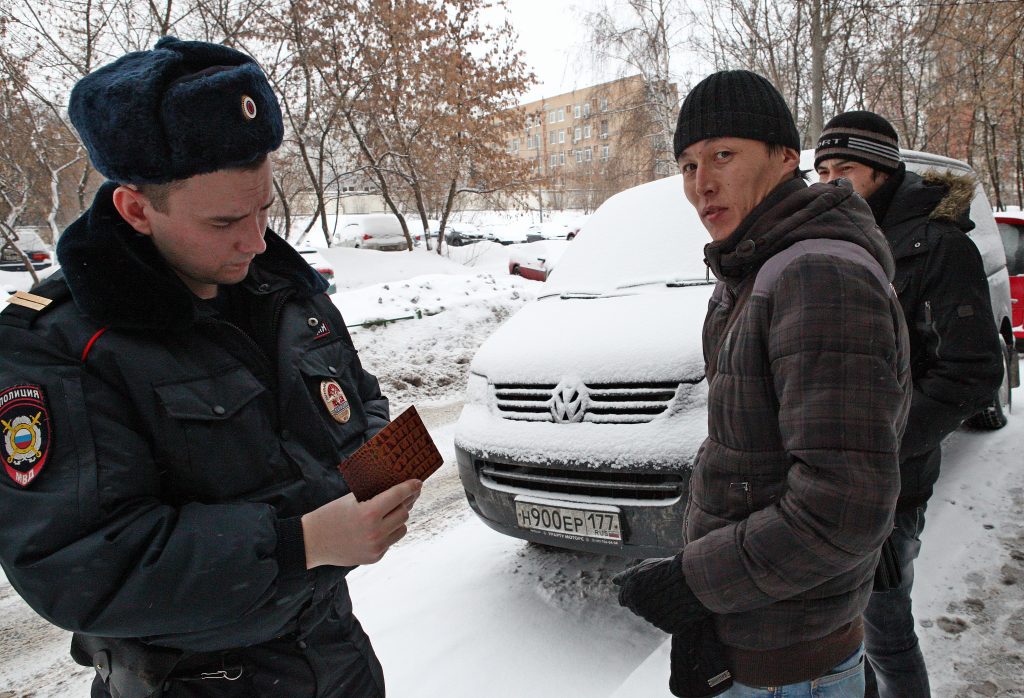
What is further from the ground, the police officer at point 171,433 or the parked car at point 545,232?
the police officer at point 171,433

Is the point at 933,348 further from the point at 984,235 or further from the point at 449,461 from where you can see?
the point at 449,461

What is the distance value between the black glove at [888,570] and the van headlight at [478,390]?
6.09 feet

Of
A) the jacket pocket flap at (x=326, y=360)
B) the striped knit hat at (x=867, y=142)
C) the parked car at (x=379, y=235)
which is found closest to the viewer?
the jacket pocket flap at (x=326, y=360)

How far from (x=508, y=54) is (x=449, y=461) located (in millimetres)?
15308

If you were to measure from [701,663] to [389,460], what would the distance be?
31.0 inches

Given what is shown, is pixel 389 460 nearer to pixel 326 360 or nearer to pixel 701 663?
pixel 326 360

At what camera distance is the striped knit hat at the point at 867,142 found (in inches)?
88.1

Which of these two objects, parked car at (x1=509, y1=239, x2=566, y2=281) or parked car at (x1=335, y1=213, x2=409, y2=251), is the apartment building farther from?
parked car at (x1=335, y1=213, x2=409, y2=251)

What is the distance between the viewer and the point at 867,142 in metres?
2.24

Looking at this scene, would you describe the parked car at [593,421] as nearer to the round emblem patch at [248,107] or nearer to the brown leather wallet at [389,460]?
the brown leather wallet at [389,460]

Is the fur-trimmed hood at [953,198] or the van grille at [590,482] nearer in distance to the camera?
the fur-trimmed hood at [953,198]

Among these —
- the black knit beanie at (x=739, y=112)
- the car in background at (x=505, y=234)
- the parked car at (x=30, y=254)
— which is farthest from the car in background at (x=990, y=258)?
the car in background at (x=505, y=234)

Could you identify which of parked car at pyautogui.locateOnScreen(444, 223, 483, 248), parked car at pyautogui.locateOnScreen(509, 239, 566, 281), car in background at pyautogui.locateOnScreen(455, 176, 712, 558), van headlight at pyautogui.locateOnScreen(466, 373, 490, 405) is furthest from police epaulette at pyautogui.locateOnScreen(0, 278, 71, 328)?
parked car at pyautogui.locateOnScreen(444, 223, 483, 248)

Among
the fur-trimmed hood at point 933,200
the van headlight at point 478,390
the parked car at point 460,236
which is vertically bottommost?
the parked car at point 460,236
